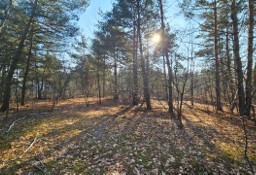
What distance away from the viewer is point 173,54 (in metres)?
9.41

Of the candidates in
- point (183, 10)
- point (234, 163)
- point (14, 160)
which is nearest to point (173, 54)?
point (183, 10)

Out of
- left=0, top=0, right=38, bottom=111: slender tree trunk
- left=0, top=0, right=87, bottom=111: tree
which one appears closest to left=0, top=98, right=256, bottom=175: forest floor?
left=0, top=0, right=38, bottom=111: slender tree trunk

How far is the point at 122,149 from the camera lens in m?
5.10

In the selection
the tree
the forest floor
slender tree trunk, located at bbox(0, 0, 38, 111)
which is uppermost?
the tree

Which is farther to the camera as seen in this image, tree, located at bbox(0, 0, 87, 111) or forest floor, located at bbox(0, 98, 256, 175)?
tree, located at bbox(0, 0, 87, 111)

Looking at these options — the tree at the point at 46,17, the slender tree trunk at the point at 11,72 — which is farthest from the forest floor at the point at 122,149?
the tree at the point at 46,17

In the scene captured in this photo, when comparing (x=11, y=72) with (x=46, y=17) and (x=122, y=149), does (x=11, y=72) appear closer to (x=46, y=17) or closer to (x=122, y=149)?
(x=46, y=17)

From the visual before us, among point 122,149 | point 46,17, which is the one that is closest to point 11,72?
point 46,17

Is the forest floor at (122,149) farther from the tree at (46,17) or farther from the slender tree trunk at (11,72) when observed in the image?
the tree at (46,17)

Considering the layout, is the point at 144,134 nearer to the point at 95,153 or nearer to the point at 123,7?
the point at 95,153

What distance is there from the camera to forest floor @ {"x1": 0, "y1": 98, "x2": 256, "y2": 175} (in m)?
4.05

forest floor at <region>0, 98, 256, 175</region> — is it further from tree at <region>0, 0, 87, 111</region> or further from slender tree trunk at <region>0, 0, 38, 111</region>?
tree at <region>0, 0, 87, 111</region>

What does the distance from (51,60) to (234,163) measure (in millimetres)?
16181

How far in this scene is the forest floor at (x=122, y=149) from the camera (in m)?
4.05
